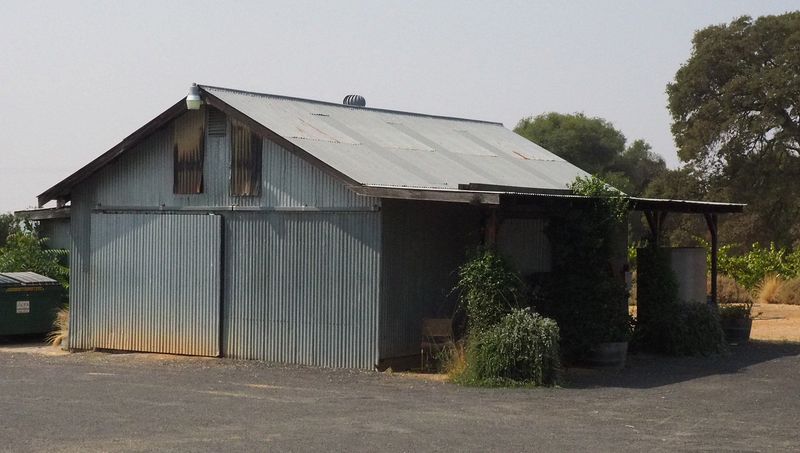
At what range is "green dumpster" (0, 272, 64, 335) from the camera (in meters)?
23.1

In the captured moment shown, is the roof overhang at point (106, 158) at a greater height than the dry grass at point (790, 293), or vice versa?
the roof overhang at point (106, 158)

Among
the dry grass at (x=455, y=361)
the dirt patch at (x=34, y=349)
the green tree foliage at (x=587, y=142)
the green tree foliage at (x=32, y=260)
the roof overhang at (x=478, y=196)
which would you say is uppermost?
the green tree foliage at (x=587, y=142)

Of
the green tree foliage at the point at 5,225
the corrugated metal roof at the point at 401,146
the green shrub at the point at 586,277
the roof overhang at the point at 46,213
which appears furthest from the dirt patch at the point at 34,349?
the green tree foliage at the point at 5,225

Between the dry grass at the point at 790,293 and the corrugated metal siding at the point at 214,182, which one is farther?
the dry grass at the point at 790,293

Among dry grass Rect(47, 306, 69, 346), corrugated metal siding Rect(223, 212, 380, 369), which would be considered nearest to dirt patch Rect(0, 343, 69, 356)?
dry grass Rect(47, 306, 69, 346)

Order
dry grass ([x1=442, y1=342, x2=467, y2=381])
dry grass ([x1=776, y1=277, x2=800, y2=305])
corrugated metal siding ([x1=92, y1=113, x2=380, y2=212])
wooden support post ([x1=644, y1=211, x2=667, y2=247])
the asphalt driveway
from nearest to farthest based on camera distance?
the asphalt driveway, dry grass ([x1=442, y1=342, x2=467, y2=381]), corrugated metal siding ([x1=92, y1=113, x2=380, y2=212]), wooden support post ([x1=644, y1=211, x2=667, y2=247]), dry grass ([x1=776, y1=277, x2=800, y2=305])

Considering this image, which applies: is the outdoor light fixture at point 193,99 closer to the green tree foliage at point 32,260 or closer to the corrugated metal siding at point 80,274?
the corrugated metal siding at point 80,274

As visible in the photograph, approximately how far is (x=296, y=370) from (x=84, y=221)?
600 centimetres

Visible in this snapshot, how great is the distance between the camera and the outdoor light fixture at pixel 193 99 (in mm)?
19016

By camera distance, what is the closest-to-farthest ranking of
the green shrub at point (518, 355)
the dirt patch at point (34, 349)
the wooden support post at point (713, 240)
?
the green shrub at point (518, 355), the dirt patch at point (34, 349), the wooden support post at point (713, 240)

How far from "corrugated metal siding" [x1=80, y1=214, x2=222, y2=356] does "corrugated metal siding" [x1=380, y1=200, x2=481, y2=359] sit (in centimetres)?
324

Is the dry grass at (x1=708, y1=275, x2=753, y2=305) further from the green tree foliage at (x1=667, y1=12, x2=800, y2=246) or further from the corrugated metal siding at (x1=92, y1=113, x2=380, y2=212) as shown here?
the corrugated metal siding at (x1=92, y1=113, x2=380, y2=212)

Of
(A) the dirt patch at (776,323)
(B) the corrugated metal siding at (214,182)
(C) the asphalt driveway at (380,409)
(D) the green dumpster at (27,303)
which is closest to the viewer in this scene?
(C) the asphalt driveway at (380,409)

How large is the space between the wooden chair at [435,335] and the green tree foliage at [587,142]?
44.2 meters
